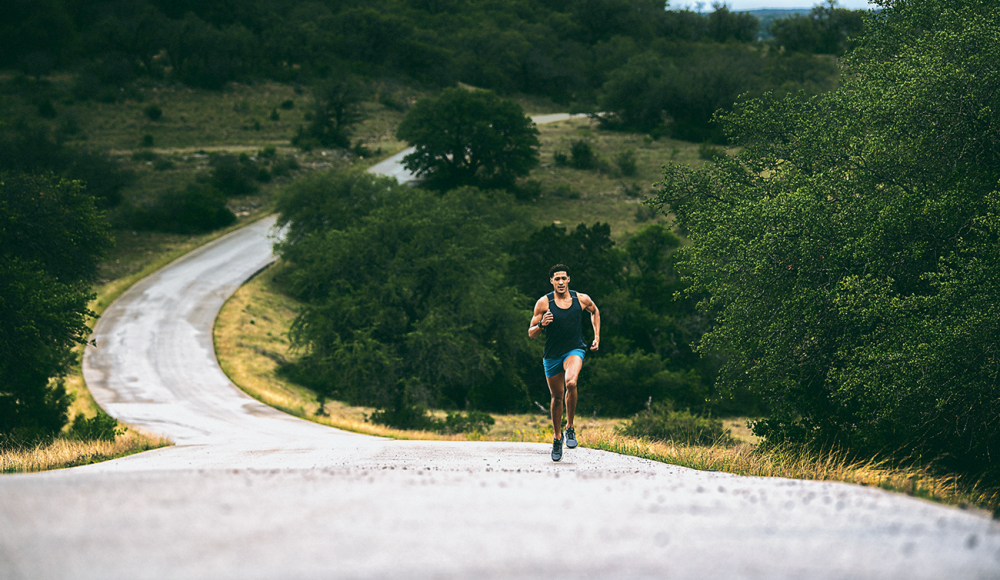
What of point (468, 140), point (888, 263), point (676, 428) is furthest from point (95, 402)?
point (468, 140)

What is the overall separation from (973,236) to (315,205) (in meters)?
38.9

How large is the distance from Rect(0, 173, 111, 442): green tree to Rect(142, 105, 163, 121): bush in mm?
41253

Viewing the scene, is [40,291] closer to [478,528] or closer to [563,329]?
[563,329]

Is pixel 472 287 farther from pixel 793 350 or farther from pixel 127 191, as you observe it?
pixel 127 191

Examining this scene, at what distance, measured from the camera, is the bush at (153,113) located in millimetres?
59906

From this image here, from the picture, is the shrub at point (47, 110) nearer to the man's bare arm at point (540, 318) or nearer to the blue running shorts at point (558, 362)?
the man's bare arm at point (540, 318)

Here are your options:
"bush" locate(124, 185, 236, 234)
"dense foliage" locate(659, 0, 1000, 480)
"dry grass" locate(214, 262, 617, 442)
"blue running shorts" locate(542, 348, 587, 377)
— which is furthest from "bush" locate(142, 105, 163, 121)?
"blue running shorts" locate(542, 348, 587, 377)

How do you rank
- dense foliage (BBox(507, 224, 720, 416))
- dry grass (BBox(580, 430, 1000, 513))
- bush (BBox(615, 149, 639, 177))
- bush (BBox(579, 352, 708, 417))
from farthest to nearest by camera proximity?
bush (BBox(615, 149, 639, 177)) < dense foliage (BBox(507, 224, 720, 416)) < bush (BBox(579, 352, 708, 417)) < dry grass (BBox(580, 430, 1000, 513))

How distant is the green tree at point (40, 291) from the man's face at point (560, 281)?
14.7 metres

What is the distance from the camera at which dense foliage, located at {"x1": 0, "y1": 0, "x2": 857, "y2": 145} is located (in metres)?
66.6

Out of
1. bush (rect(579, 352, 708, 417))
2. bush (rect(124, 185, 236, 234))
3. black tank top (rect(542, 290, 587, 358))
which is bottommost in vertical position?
bush (rect(579, 352, 708, 417))

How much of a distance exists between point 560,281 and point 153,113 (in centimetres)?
6463

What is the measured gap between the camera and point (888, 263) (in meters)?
10.6

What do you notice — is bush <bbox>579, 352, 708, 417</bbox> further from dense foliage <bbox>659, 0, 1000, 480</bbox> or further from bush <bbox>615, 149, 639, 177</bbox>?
bush <bbox>615, 149, 639, 177</bbox>
